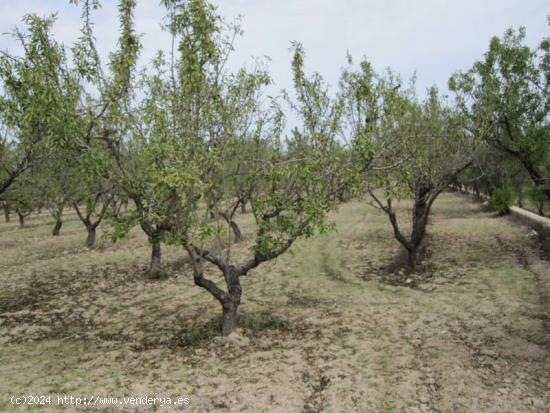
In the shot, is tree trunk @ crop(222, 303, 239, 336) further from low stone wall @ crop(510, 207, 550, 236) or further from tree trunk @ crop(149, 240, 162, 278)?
low stone wall @ crop(510, 207, 550, 236)

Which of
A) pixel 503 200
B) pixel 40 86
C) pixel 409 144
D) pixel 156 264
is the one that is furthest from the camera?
pixel 503 200

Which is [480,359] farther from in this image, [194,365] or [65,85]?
[65,85]

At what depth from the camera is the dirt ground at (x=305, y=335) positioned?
24.0 feet

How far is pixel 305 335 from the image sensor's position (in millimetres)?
9898

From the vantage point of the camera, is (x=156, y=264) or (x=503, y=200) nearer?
(x=156, y=264)

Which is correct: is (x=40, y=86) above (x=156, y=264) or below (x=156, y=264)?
above

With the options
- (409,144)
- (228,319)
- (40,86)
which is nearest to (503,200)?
(409,144)

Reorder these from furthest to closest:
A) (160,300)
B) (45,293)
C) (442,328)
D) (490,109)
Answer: (490,109) → (45,293) → (160,300) → (442,328)

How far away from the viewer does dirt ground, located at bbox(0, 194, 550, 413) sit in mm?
7316

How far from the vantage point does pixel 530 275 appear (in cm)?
1380

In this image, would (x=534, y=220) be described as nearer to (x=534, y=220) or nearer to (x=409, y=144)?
(x=534, y=220)

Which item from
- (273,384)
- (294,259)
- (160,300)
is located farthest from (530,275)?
(160,300)

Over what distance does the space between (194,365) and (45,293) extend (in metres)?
8.89

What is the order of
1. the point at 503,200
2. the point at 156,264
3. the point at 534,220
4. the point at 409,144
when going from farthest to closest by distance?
the point at 503,200 < the point at 534,220 < the point at 156,264 < the point at 409,144
